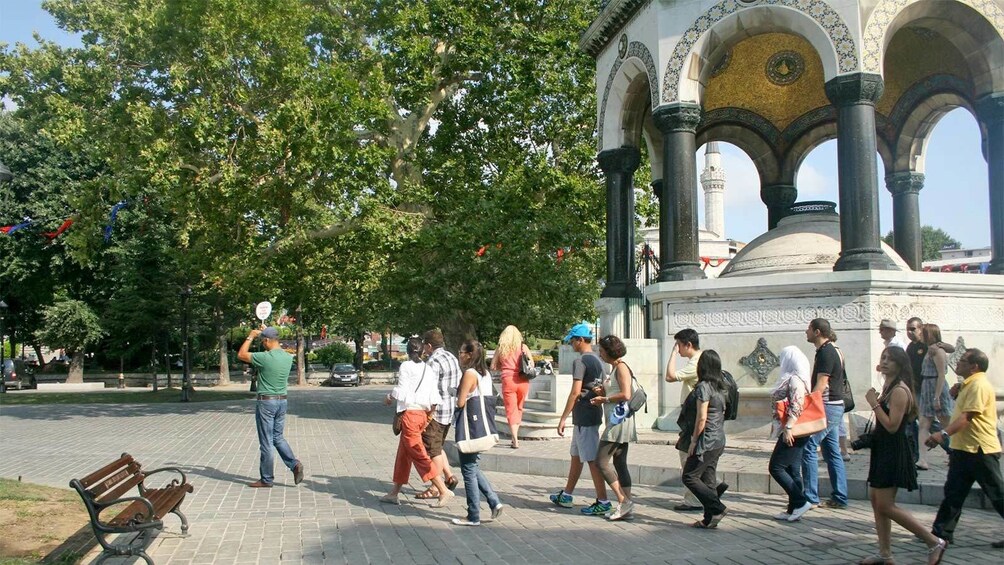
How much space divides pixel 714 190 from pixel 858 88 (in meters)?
79.3

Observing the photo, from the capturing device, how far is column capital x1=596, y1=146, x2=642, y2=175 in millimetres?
15141

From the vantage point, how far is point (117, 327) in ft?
130

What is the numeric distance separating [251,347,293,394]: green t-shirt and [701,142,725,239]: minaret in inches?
3220

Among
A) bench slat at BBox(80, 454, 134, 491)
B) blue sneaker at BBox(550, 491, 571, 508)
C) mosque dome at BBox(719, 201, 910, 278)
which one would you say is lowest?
blue sneaker at BBox(550, 491, 571, 508)

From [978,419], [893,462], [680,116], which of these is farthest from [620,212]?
[893,462]

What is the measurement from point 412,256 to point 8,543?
14138 millimetres

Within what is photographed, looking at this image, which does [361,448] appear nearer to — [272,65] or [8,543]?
[8,543]

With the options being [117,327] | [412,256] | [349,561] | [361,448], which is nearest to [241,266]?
[412,256]

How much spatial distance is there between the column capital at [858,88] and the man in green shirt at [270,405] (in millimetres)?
8297

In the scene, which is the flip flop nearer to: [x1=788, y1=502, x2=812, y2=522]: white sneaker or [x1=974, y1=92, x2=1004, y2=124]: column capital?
[x1=788, y1=502, x2=812, y2=522]: white sneaker

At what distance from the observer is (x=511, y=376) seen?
12062 millimetres

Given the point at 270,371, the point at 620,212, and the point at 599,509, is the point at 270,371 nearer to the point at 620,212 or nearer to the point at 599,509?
the point at 599,509

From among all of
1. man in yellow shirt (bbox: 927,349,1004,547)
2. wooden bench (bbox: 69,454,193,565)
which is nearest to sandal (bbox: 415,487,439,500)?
wooden bench (bbox: 69,454,193,565)

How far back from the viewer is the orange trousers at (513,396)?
11.9 metres
